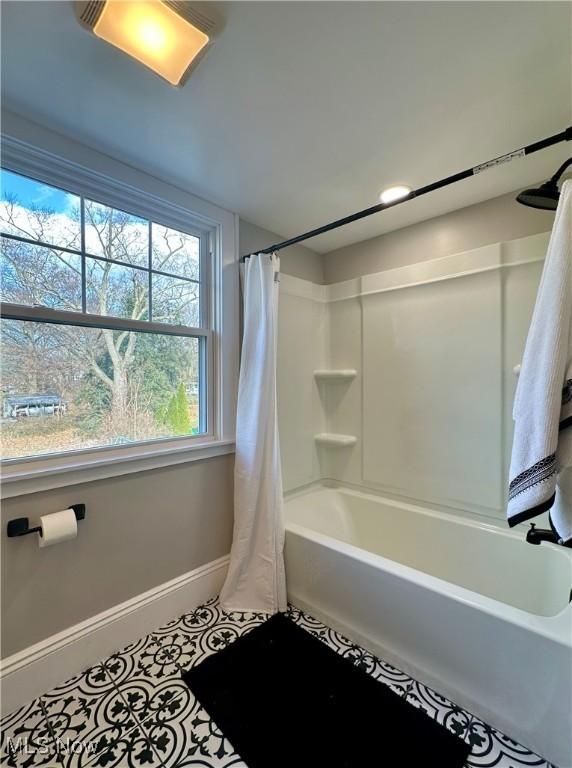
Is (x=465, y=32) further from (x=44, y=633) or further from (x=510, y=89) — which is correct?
(x=44, y=633)

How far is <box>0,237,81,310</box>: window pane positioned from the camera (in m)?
1.29

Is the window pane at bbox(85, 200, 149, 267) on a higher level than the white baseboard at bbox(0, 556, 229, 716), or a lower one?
higher

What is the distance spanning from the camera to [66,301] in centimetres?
142

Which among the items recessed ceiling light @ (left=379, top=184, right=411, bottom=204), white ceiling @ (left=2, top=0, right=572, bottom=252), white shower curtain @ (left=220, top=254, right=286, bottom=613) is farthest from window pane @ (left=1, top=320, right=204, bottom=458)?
recessed ceiling light @ (left=379, top=184, right=411, bottom=204)

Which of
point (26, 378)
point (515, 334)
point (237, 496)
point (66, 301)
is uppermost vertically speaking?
point (66, 301)

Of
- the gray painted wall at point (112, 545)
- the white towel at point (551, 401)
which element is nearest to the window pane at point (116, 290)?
the gray painted wall at point (112, 545)

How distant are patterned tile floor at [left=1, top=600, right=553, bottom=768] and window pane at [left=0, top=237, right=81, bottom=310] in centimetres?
158

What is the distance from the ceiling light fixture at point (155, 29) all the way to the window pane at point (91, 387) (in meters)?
1.02

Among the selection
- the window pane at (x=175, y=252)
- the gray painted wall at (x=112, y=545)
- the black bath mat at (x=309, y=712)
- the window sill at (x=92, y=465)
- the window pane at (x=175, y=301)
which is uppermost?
the window pane at (x=175, y=252)

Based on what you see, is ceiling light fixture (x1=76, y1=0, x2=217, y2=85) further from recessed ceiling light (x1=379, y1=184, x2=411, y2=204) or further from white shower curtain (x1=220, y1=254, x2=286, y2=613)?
recessed ceiling light (x1=379, y1=184, x2=411, y2=204)

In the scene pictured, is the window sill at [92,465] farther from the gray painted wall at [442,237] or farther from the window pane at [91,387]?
the gray painted wall at [442,237]

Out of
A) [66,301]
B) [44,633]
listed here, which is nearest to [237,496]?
[44,633]

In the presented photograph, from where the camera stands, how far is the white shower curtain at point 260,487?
179 cm

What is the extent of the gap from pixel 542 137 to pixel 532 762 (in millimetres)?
2375
